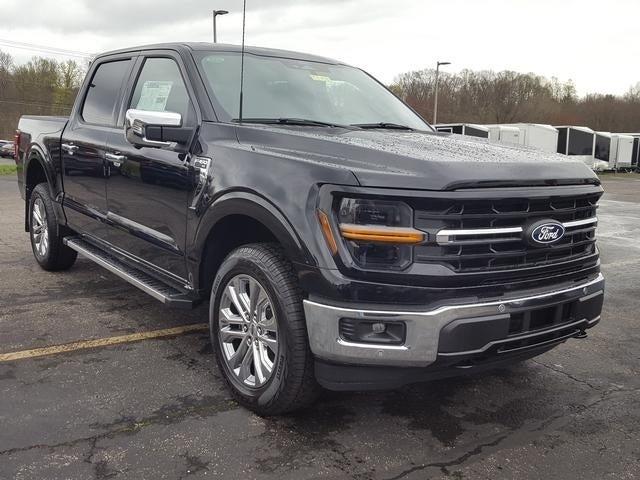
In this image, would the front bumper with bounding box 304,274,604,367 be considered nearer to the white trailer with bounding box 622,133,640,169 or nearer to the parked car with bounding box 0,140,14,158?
the parked car with bounding box 0,140,14,158

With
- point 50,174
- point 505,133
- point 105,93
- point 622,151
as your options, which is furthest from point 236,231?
point 622,151

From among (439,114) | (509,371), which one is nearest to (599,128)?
(439,114)

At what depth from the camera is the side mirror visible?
11.4 ft

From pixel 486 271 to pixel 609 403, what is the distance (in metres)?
1.36

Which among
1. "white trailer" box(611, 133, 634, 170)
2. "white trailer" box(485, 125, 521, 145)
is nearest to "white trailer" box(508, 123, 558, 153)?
"white trailer" box(485, 125, 521, 145)

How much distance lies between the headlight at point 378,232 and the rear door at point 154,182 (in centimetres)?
127

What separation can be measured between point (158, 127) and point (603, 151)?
3917 centimetres

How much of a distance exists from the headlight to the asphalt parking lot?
2.98 ft

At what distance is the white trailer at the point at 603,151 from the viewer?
122 ft

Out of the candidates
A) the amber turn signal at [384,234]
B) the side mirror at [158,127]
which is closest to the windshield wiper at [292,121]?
the side mirror at [158,127]

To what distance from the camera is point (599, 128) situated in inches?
2635

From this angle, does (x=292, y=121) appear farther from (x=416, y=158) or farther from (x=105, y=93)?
(x=105, y=93)

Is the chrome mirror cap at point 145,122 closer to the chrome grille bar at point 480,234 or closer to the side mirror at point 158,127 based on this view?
the side mirror at point 158,127

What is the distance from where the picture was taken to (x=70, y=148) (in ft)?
17.0
